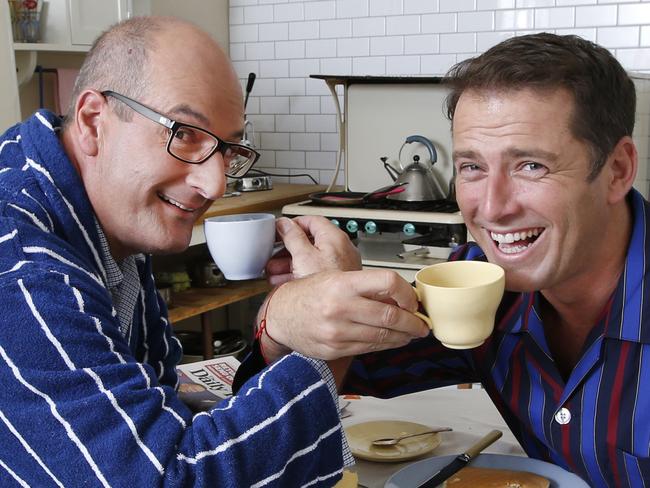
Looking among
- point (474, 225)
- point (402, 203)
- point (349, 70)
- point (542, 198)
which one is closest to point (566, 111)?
point (542, 198)

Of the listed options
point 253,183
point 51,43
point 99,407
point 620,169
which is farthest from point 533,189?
point 253,183

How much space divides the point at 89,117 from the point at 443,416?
87cm

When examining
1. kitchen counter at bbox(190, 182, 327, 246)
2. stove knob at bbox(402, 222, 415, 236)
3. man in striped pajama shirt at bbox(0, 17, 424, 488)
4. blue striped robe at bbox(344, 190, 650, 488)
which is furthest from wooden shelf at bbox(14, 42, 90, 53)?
blue striped robe at bbox(344, 190, 650, 488)

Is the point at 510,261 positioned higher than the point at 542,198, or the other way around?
the point at 542,198

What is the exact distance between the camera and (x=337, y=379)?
4.08ft

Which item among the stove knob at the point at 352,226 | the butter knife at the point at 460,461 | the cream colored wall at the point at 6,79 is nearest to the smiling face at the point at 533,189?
the butter knife at the point at 460,461

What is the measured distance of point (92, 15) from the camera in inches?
135

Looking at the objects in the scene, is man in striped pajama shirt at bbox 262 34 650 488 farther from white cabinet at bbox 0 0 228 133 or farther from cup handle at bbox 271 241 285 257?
white cabinet at bbox 0 0 228 133

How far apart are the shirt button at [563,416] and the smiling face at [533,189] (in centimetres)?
22

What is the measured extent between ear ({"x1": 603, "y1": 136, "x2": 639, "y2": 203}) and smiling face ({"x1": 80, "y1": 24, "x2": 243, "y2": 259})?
71 cm

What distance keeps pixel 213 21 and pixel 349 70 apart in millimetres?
865

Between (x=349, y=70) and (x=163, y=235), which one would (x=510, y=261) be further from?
(x=349, y=70)

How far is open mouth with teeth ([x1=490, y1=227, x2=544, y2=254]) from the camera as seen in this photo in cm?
141

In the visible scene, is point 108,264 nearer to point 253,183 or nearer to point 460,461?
point 460,461
